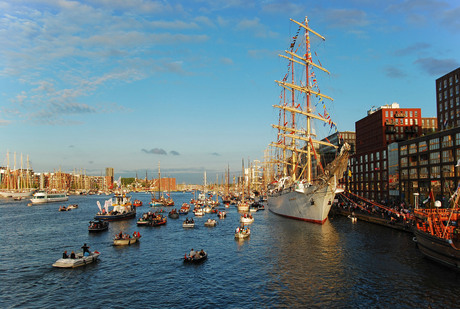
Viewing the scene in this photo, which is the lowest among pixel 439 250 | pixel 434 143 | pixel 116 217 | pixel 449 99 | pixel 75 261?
pixel 116 217

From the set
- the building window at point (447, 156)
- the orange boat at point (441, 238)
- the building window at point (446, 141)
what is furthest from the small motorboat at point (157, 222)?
the building window at point (446, 141)

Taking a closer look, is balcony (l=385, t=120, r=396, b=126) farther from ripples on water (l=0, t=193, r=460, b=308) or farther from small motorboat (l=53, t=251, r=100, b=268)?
small motorboat (l=53, t=251, r=100, b=268)

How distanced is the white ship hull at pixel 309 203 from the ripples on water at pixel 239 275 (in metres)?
12.6

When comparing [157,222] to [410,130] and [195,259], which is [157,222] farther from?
[410,130]

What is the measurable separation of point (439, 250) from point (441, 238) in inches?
69.1

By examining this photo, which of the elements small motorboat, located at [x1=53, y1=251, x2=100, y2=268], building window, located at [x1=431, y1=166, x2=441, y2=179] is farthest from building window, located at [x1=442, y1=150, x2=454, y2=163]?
small motorboat, located at [x1=53, y1=251, x2=100, y2=268]

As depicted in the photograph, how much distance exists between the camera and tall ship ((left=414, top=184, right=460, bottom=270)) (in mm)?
36219

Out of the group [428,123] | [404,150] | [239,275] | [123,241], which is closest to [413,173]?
[404,150]

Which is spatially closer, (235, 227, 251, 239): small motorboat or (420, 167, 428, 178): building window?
(235, 227, 251, 239): small motorboat

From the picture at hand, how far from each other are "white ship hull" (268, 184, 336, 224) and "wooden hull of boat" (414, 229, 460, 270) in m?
30.1

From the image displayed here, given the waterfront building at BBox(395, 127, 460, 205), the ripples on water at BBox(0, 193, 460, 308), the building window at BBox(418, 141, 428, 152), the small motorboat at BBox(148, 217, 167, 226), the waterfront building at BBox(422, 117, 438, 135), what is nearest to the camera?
the ripples on water at BBox(0, 193, 460, 308)

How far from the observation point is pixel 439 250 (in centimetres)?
3822

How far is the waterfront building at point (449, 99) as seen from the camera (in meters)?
103

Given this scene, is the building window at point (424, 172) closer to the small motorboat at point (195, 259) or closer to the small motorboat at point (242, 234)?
the small motorboat at point (242, 234)
